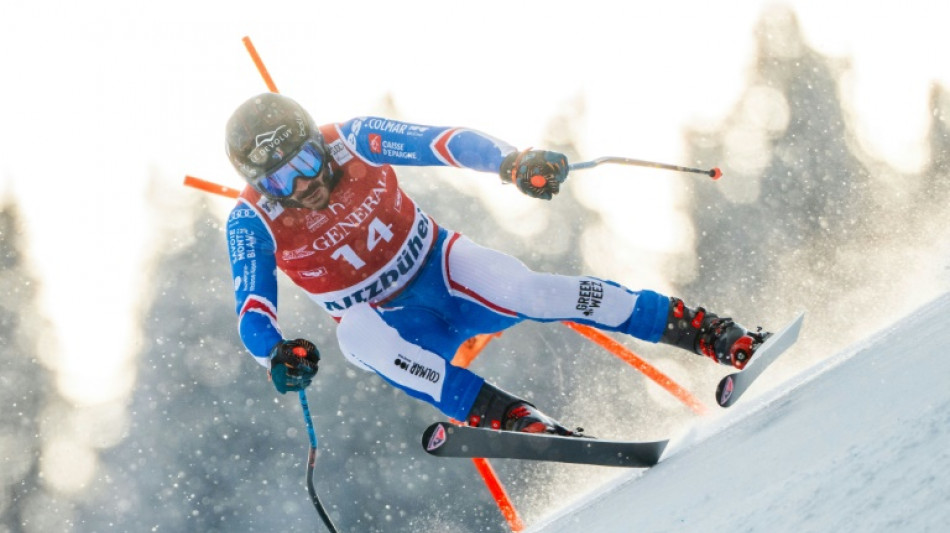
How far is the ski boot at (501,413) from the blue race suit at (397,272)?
0.14ft

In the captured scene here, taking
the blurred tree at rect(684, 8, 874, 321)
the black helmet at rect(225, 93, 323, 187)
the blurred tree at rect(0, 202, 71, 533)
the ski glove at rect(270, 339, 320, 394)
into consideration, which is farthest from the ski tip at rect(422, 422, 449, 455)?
the blurred tree at rect(0, 202, 71, 533)

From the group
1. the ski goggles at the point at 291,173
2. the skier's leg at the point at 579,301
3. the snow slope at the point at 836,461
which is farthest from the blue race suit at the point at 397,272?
the snow slope at the point at 836,461

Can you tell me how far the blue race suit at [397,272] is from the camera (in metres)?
3.43

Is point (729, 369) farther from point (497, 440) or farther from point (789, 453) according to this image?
point (789, 453)

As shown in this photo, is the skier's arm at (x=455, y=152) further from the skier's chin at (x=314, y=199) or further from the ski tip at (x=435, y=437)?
the ski tip at (x=435, y=437)

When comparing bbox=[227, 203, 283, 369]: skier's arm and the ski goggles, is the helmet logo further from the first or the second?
bbox=[227, 203, 283, 369]: skier's arm

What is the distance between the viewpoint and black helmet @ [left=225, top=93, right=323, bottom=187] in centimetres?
356

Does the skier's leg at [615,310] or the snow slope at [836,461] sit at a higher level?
the snow slope at [836,461]

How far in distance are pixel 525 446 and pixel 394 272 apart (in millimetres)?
1195

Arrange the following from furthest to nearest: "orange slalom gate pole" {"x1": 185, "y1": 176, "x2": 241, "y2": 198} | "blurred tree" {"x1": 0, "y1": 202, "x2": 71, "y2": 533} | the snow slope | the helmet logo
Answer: "blurred tree" {"x1": 0, "y1": 202, "x2": 71, "y2": 533} < "orange slalom gate pole" {"x1": 185, "y1": 176, "x2": 241, "y2": 198} < the helmet logo < the snow slope

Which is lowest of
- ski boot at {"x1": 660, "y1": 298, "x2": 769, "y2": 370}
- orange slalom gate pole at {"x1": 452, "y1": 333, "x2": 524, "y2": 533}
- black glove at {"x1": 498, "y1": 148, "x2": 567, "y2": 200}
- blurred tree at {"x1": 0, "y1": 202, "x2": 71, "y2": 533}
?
blurred tree at {"x1": 0, "y1": 202, "x2": 71, "y2": 533}

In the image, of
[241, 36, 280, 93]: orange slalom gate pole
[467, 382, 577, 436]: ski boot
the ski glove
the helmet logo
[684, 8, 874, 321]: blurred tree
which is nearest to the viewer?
the ski glove

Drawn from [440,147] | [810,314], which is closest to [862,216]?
[810,314]

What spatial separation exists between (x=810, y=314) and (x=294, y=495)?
25.6 feet
